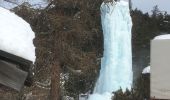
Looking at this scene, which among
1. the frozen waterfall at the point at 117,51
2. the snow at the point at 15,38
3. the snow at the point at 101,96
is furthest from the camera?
the frozen waterfall at the point at 117,51

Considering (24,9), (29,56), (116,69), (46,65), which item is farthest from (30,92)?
(29,56)

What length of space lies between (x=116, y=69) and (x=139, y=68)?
7542 millimetres

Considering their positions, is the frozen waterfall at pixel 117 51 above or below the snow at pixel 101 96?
above

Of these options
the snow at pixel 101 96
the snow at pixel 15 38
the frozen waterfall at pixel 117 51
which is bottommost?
the snow at pixel 101 96

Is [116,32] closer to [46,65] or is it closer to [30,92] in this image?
[30,92]

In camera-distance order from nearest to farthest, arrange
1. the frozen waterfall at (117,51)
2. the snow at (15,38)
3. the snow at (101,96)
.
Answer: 1. the snow at (15,38)
2. the snow at (101,96)
3. the frozen waterfall at (117,51)

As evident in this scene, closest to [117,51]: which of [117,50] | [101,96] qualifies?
[117,50]

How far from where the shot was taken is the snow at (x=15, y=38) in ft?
16.4

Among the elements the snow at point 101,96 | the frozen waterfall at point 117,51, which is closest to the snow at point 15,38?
the snow at point 101,96

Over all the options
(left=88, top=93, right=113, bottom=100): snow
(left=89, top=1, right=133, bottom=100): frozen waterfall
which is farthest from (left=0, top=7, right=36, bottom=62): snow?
(left=89, top=1, right=133, bottom=100): frozen waterfall

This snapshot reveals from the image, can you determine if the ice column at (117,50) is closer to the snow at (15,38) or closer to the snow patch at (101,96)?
the snow patch at (101,96)

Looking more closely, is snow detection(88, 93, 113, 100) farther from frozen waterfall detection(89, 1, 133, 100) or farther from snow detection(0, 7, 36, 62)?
snow detection(0, 7, 36, 62)

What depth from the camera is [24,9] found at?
14.7m

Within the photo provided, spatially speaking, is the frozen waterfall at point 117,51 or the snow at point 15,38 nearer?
the snow at point 15,38
